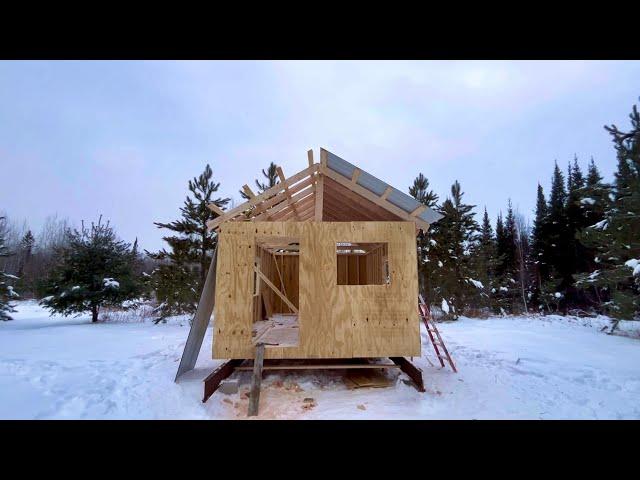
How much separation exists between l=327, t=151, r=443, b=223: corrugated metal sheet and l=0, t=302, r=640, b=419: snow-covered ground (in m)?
3.22

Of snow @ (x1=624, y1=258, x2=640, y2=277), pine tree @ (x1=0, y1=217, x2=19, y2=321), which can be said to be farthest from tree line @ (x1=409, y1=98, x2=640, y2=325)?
pine tree @ (x1=0, y1=217, x2=19, y2=321)

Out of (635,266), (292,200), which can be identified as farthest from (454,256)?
(292,200)

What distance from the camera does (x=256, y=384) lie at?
481cm

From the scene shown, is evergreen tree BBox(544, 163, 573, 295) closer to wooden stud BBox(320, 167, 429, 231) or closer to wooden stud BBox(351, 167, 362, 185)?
wooden stud BBox(320, 167, 429, 231)

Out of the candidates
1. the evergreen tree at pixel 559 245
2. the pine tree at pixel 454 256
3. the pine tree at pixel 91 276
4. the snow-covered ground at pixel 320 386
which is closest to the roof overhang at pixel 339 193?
the snow-covered ground at pixel 320 386

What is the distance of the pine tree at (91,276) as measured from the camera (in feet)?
36.3

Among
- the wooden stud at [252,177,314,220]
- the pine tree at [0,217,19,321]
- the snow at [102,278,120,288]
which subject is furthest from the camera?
the snow at [102,278,120,288]

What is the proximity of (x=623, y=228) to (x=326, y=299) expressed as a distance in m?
10.1

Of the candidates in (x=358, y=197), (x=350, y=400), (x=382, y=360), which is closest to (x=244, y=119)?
(x=358, y=197)

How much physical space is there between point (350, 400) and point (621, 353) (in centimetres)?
698

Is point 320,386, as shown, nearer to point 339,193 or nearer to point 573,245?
point 339,193

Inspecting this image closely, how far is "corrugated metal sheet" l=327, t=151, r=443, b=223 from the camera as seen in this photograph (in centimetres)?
584
